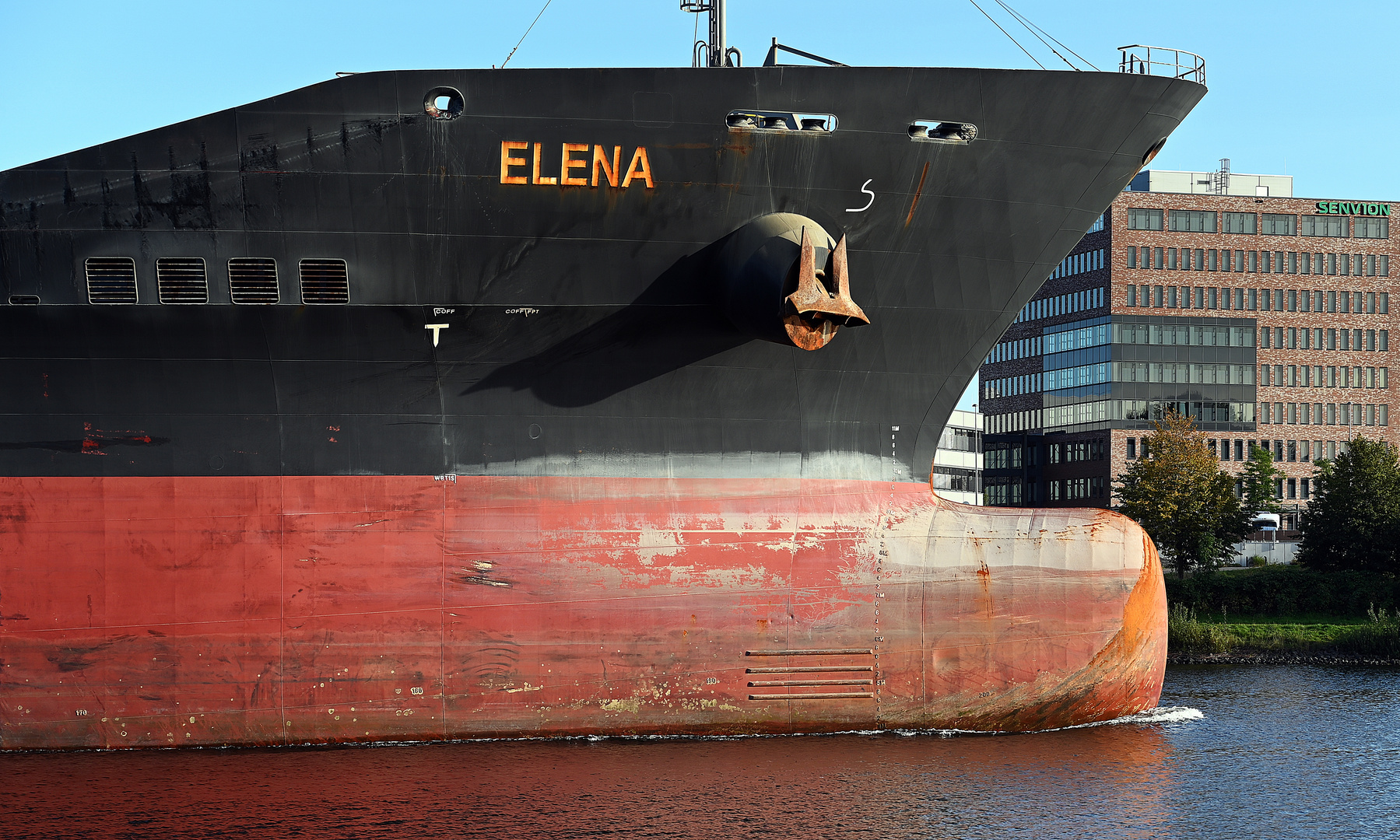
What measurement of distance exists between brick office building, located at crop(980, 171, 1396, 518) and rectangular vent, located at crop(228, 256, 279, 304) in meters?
83.6

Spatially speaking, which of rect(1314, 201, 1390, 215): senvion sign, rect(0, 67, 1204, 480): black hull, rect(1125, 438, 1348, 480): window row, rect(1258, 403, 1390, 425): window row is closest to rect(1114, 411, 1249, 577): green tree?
rect(0, 67, 1204, 480): black hull

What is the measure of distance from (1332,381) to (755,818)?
3769 inches

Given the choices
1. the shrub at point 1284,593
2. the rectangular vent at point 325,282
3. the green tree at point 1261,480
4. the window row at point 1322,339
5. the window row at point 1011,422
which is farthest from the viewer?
the window row at point 1011,422

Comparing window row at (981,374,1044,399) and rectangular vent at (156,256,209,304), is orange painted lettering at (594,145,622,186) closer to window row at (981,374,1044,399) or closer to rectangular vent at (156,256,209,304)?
rectangular vent at (156,256,209,304)

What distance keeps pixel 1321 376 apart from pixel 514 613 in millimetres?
94398

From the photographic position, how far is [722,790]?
1146 cm

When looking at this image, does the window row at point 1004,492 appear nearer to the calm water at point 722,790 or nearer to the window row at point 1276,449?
the window row at point 1276,449

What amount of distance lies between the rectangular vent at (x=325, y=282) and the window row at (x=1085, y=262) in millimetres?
81481

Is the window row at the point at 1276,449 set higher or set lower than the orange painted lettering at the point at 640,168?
lower

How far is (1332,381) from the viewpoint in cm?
9306

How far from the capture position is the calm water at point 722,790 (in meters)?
10.6

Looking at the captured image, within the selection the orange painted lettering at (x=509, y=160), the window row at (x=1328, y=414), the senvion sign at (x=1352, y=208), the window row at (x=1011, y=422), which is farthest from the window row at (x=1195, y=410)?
the orange painted lettering at (x=509, y=160)

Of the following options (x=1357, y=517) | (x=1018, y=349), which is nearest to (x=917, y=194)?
(x=1357, y=517)

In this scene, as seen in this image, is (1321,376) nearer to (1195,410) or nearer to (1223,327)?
(1223,327)
